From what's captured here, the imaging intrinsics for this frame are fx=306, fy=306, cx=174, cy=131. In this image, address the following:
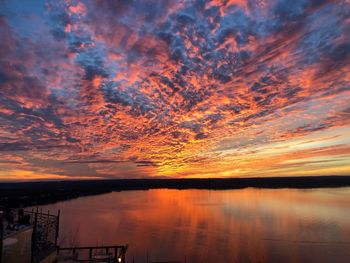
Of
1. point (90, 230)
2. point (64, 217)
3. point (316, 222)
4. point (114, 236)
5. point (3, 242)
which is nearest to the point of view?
point (3, 242)

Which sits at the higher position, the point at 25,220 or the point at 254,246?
the point at 25,220

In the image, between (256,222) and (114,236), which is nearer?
(114,236)

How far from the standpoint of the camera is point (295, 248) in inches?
1892

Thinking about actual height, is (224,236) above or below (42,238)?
below

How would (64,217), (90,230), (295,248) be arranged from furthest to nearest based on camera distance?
(64,217), (90,230), (295,248)

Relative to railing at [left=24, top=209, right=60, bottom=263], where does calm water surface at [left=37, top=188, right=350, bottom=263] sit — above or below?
below

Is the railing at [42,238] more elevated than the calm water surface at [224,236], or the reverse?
the railing at [42,238]

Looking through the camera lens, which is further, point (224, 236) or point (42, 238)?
point (224, 236)

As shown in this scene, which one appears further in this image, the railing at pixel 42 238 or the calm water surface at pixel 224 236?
the calm water surface at pixel 224 236

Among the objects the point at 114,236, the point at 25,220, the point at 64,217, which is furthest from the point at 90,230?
the point at 25,220

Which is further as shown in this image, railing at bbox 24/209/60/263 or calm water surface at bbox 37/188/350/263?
calm water surface at bbox 37/188/350/263

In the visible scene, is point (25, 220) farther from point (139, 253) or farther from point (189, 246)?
point (189, 246)

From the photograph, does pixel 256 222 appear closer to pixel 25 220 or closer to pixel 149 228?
pixel 149 228

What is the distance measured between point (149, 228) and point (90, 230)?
1260 cm
